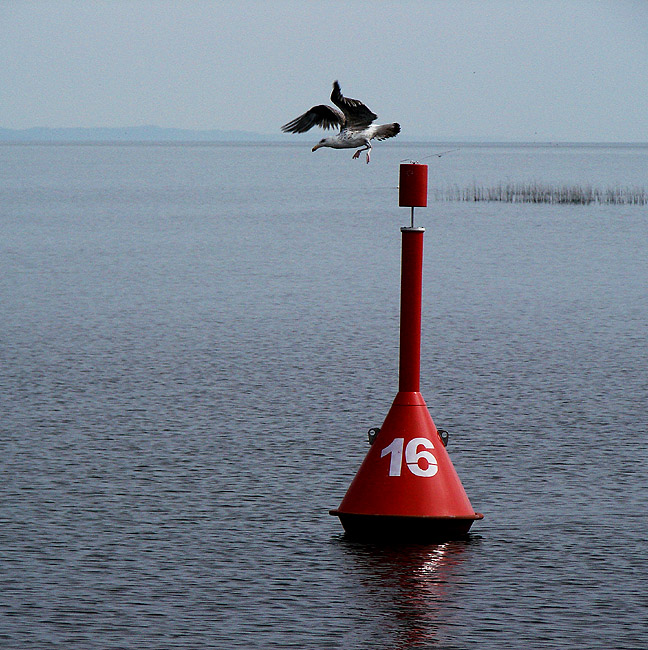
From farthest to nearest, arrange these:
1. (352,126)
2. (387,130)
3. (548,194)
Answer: (548,194) → (352,126) → (387,130)

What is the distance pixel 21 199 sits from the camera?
3674 inches

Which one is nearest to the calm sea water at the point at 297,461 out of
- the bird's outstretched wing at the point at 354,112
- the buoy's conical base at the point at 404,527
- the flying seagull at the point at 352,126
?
the buoy's conical base at the point at 404,527

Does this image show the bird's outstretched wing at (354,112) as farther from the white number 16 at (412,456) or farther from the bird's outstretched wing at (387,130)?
the white number 16 at (412,456)

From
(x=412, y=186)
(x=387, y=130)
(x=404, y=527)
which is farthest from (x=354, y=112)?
(x=404, y=527)

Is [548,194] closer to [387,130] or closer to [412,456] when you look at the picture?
[412,456]

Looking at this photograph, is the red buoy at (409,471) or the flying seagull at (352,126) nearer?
the flying seagull at (352,126)

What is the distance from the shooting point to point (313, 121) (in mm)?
10523

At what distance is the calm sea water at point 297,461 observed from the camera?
9.52 meters


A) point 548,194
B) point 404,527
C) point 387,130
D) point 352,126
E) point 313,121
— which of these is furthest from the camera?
point 548,194

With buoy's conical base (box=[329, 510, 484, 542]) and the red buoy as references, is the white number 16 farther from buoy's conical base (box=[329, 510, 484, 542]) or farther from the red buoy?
buoy's conical base (box=[329, 510, 484, 542])

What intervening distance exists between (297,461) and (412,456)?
375 centimetres

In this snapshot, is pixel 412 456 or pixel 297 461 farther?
pixel 297 461

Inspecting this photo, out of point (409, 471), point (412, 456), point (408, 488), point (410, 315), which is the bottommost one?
point (408, 488)

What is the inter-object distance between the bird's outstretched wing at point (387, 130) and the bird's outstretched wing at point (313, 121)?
481 mm
